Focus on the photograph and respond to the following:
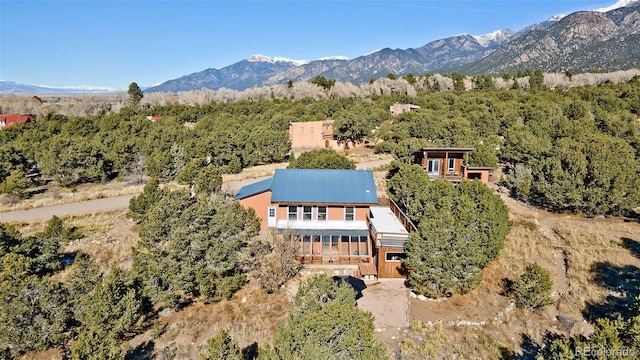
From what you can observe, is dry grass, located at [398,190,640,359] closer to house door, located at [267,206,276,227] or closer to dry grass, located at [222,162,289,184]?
house door, located at [267,206,276,227]

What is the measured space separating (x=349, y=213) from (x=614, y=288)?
13.7m

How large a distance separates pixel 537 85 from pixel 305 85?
54.7 metres

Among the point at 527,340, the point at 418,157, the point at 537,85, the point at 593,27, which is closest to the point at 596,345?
the point at 527,340

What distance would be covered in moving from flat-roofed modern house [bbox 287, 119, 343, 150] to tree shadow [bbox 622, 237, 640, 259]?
35.6 metres

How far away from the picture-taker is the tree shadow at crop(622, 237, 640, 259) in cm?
2150

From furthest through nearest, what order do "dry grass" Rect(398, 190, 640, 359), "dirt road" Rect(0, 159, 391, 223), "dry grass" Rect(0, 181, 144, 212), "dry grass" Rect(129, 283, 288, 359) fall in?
"dry grass" Rect(0, 181, 144, 212), "dirt road" Rect(0, 159, 391, 223), "dry grass" Rect(129, 283, 288, 359), "dry grass" Rect(398, 190, 640, 359)

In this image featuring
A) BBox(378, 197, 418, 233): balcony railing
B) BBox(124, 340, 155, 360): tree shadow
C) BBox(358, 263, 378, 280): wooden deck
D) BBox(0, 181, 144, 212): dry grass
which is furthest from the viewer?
BBox(0, 181, 144, 212): dry grass

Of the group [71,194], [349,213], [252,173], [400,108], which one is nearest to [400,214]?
[349,213]

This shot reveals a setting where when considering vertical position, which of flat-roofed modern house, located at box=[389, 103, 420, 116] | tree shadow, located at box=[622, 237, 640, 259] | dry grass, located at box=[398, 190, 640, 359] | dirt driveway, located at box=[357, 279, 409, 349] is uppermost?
flat-roofed modern house, located at box=[389, 103, 420, 116]

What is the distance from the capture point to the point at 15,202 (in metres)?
32.4

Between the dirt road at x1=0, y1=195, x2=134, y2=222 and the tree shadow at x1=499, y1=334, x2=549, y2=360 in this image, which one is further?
the dirt road at x1=0, y1=195, x2=134, y2=222

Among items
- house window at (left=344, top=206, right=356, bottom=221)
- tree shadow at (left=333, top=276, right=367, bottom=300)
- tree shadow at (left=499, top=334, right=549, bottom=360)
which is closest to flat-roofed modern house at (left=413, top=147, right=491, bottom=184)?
house window at (left=344, top=206, right=356, bottom=221)

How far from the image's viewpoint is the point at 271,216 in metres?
24.1

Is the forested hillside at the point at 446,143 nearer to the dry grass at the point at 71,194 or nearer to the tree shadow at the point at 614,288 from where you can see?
the dry grass at the point at 71,194
